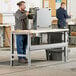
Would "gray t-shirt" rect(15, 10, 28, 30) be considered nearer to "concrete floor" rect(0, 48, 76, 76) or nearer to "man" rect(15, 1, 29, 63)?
"man" rect(15, 1, 29, 63)

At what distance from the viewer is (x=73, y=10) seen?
Result: 19438 millimetres

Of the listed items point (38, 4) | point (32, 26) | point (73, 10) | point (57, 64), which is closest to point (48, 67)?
point (57, 64)

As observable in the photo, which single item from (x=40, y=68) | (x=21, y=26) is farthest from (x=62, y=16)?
(x=40, y=68)

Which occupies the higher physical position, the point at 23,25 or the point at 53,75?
the point at 23,25

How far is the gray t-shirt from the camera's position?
11581 mm

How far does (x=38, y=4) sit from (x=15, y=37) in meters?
6.71

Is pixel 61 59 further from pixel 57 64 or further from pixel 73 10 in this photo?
pixel 73 10

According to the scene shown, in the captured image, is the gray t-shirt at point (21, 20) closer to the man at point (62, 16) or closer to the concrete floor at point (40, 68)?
the concrete floor at point (40, 68)

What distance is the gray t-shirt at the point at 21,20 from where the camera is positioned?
11581 millimetres

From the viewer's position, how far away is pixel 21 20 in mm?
11641

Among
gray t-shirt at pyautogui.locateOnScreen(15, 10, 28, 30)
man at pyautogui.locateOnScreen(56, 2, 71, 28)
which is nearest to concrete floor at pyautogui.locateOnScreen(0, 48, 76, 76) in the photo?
gray t-shirt at pyautogui.locateOnScreen(15, 10, 28, 30)

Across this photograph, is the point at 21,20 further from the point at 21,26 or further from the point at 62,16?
the point at 62,16

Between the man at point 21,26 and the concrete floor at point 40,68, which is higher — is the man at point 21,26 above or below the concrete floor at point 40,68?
above

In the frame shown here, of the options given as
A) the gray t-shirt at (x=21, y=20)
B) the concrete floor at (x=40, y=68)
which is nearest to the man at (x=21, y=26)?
the gray t-shirt at (x=21, y=20)
